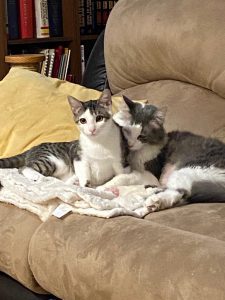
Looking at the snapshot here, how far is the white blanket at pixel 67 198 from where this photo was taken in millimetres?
1566

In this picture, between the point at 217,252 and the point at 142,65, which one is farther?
the point at 142,65

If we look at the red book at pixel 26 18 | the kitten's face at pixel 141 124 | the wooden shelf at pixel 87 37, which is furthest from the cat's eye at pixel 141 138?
the wooden shelf at pixel 87 37

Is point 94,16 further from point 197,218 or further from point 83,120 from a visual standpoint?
point 197,218

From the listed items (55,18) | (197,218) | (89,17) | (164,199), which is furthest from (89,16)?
(197,218)

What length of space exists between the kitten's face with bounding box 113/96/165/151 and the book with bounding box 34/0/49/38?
1.28m

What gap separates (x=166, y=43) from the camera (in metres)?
2.16

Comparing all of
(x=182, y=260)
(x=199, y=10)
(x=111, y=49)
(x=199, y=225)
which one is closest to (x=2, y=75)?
(x=111, y=49)

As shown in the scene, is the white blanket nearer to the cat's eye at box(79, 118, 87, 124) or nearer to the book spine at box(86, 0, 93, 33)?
the cat's eye at box(79, 118, 87, 124)

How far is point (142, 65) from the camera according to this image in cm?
230

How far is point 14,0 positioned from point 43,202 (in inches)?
63.5

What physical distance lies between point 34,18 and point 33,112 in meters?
0.99

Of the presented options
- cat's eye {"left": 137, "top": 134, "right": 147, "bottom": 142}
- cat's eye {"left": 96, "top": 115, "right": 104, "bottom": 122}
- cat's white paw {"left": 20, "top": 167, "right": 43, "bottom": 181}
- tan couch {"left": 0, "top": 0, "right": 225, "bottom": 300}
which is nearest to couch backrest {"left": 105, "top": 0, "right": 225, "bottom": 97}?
tan couch {"left": 0, "top": 0, "right": 225, "bottom": 300}

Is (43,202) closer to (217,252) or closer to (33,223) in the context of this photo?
(33,223)

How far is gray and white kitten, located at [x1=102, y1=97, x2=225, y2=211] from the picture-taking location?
5.68 ft
